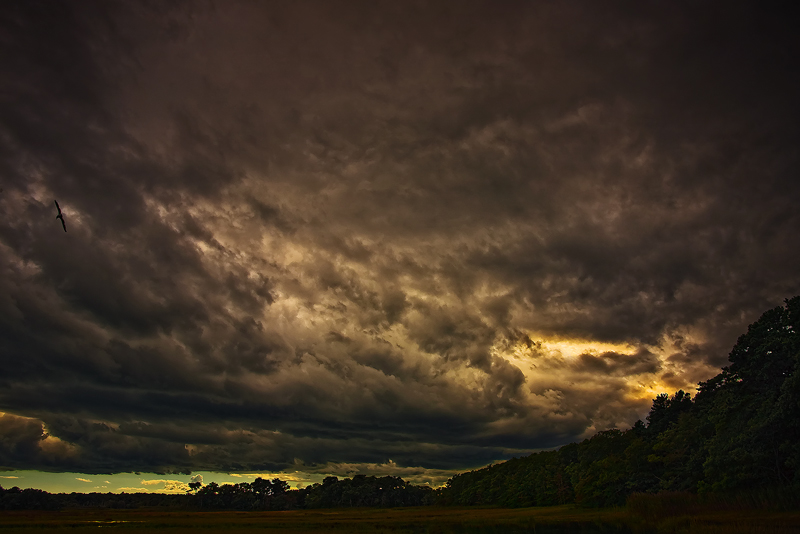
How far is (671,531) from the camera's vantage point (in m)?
53.1

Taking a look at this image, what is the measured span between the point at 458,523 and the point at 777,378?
6923cm

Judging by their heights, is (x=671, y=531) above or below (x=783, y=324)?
below

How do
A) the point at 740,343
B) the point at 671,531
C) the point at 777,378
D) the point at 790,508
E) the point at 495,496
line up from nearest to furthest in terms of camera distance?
the point at 790,508
the point at 671,531
the point at 777,378
the point at 740,343
the point at 495,496

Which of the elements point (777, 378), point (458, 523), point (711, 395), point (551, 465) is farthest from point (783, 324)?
point (551, 465)

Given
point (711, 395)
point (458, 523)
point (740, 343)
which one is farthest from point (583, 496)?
point (740, 343)

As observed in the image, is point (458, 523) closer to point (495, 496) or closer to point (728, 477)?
point (728, 477)

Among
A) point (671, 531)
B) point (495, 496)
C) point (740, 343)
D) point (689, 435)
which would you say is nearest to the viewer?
point (671, 531)

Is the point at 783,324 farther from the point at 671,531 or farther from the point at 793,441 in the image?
the point at 671,531

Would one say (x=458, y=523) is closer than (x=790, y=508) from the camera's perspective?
No

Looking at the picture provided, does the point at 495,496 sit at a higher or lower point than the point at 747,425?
lower

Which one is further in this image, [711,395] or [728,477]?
[711,395]

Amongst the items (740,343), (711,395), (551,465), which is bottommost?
(551,465)

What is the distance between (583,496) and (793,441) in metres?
82.1

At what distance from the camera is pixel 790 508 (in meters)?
48.3
